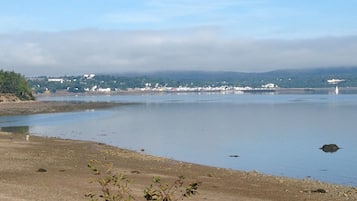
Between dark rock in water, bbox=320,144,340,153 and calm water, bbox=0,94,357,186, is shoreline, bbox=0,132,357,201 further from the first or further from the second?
dark rock in water, bbox=320,144,340,153

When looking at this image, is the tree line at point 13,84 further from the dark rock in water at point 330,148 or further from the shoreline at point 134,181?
the shoreline at point 134,181

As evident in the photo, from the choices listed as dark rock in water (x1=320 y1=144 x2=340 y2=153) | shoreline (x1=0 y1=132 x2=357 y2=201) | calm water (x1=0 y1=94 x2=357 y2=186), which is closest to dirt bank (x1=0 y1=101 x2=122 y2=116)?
calm water (x1=0 y1=94 x2=357 y2=186)

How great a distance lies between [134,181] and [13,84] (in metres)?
136

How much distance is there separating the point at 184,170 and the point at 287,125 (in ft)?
156

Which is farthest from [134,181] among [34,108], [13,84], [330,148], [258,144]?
[13,84]

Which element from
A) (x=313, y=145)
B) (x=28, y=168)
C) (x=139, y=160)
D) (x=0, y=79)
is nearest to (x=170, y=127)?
(x=313, y=145)

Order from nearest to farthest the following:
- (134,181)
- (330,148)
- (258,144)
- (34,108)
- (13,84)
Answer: (134,181) < (330,148) < (258,144) < (34,108) < (13,84)

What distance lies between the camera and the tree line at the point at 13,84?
480ft

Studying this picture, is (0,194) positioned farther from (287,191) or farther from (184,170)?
(184,170)

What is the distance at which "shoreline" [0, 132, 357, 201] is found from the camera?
1833cm

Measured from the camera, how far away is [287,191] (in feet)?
71.2

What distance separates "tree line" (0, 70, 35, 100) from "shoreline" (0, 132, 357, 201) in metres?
120

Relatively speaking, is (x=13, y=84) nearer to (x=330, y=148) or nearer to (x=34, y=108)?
(x=34, y=108)

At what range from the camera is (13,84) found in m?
150
